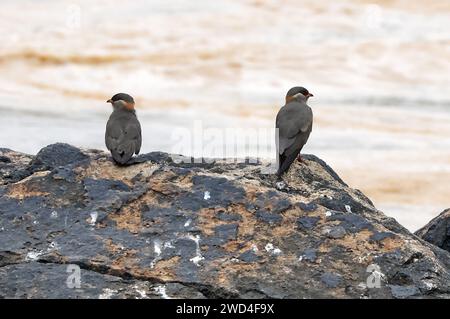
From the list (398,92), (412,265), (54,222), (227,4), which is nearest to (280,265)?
(412,265)

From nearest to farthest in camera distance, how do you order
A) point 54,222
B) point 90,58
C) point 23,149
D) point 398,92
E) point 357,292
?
point 357,292, point 54,222, point 23,149, point 398,92, point 90,58

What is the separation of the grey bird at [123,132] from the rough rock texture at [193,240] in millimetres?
172

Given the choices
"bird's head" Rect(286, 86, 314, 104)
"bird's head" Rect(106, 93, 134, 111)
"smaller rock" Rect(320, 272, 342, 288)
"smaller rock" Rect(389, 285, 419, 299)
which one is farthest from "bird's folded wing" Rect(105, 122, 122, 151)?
"smaller rock" Rect(389, 285, 419, 299)

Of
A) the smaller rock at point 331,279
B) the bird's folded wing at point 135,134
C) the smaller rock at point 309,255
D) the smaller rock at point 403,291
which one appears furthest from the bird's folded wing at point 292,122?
the smaller rock at point 403,291

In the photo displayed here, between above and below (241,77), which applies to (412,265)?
below

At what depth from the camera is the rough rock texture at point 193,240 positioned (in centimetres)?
616

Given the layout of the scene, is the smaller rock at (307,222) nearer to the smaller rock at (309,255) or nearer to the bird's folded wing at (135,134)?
the smaller rock at (309,255)

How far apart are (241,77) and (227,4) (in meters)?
9.77

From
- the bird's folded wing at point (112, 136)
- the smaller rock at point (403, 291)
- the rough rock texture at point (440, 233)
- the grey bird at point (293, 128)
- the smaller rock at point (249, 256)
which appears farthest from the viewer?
the rough rock texture at point (440, 233)

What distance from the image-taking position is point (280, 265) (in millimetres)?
6316

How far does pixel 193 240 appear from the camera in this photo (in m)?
6.46

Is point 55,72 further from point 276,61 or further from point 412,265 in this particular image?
point 412,265

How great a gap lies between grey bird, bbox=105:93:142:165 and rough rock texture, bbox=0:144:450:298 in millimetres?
172

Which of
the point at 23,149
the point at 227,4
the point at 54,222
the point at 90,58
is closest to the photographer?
the point at 54,222
